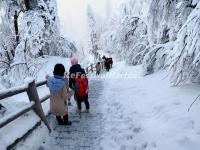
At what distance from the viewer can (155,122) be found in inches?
247

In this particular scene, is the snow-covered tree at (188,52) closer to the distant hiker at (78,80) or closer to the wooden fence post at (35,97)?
the distant hiker at (78,80)

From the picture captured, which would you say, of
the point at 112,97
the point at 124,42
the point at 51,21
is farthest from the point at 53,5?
the point at 112,97

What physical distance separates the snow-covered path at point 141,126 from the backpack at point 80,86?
71cm

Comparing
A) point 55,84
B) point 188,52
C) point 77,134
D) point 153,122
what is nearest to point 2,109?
point 55,84

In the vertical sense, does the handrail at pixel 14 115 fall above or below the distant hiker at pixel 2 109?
above

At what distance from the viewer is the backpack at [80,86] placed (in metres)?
7.68

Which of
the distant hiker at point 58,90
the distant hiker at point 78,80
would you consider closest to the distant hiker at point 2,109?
the distant hiker at point 58,90

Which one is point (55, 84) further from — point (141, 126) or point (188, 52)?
point (188, 52)

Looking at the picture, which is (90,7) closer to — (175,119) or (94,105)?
(94,105)

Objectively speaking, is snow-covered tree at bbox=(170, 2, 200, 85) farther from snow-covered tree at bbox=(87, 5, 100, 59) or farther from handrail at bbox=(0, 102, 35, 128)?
snow-covered tree at bbox=(87, 5, 100, 59)

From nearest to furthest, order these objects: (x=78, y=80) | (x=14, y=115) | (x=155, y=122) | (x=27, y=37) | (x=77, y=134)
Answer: (x=14, y=115), (x=155, y=122), (x=77, y=134), (x=78, y=80), (x=27, y=37)

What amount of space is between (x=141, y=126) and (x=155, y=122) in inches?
13.9

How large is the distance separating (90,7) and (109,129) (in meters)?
50.3

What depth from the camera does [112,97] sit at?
33.8 ft
